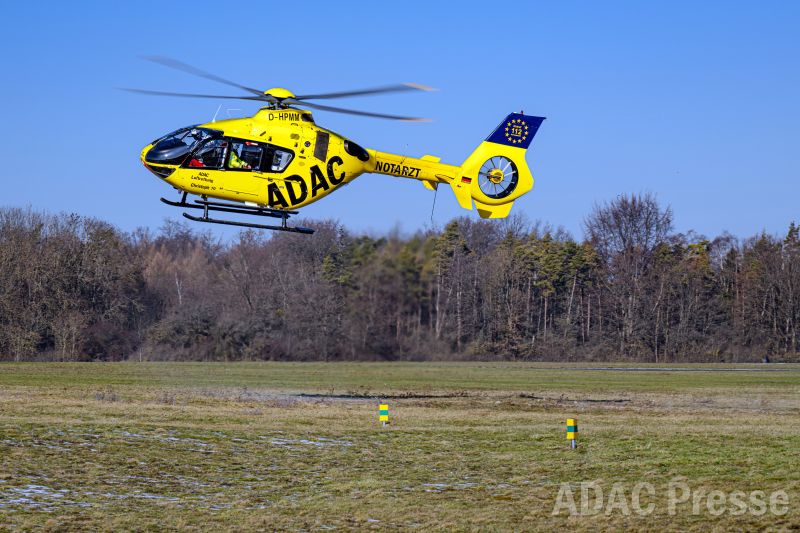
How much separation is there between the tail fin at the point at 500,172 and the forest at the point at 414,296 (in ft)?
93.0

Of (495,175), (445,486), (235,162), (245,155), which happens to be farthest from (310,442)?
(495,175)

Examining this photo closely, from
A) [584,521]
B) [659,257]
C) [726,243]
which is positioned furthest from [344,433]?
[726,243]

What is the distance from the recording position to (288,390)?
4294 cm

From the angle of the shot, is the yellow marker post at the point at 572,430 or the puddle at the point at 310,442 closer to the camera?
the yellow marker post at the point at 572,430

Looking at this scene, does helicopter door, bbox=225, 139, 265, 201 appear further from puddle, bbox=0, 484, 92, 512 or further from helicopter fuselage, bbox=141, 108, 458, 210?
puddle, bbox=0, 484, 92, 512

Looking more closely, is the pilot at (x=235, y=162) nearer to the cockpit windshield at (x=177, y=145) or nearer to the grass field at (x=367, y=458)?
the cockpit windshield at (x=177, y=145)

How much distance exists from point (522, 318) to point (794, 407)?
44.7 m

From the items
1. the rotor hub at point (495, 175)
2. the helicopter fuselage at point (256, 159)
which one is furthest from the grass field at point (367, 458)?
the rotor hub at point (495, 175)

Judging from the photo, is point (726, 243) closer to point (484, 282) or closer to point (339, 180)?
point (484, 282)

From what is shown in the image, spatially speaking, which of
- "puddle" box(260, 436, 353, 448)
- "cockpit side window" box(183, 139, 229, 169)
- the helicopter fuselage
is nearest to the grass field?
"puddle" box(260, 436, 353, 448)

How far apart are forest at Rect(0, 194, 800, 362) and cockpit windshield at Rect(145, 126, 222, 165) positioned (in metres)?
33.6

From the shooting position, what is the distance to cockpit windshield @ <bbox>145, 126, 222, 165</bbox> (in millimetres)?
29969

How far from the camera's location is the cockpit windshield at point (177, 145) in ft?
98.3

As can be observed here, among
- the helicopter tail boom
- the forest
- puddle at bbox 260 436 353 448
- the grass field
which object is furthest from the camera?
the forest
